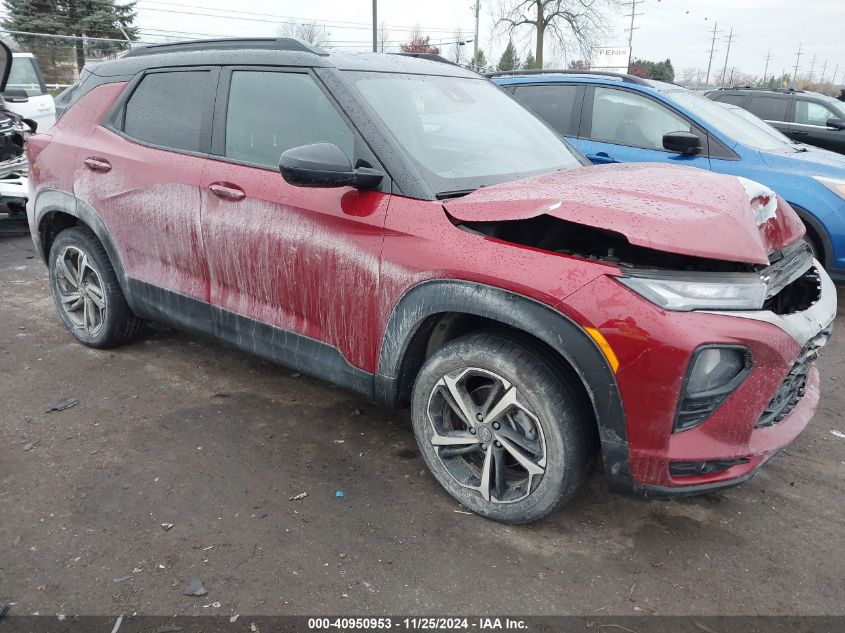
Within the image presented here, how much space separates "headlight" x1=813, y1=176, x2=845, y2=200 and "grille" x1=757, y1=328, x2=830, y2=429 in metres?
3.18

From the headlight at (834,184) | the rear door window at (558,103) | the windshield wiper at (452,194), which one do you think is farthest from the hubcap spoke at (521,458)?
the rear door window at (558,103)

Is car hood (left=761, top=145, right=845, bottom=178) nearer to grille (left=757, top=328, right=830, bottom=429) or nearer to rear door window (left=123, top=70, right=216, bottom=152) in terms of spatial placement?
grille (left=757, top=328, right=830, bottom=429)

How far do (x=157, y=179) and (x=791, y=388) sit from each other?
3099mm

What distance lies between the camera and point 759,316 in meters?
2.10

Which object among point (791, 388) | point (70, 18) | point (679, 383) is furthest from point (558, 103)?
point (70, 18)

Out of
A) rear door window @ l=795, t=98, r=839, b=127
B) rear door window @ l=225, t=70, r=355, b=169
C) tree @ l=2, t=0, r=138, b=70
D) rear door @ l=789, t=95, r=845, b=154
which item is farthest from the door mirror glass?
tree @ l=2, t=0, r=138, b=70

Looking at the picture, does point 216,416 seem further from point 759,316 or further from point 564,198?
point 759,316

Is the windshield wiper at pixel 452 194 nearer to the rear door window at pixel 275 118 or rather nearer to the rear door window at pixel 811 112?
the rear door window at pixel 275 118

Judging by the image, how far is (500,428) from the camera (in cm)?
249

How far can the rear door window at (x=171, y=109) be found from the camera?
10.9 feet

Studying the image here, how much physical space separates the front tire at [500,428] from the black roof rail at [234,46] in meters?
1.60

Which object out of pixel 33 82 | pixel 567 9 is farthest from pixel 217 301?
pixel 567 9

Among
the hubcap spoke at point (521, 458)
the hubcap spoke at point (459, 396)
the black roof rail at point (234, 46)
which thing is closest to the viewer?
the hubcap spoke at point (521, 458)

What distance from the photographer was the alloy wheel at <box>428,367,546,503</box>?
2.43 m
